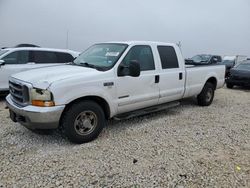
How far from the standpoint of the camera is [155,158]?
3.71 metres

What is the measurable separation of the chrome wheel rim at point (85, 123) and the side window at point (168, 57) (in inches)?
81.0

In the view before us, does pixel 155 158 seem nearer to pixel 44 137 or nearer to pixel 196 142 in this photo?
pixel 196 142

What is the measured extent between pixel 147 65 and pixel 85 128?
1.85 m

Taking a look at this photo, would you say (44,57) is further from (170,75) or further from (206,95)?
(206,95)

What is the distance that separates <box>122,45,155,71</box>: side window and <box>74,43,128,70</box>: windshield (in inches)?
6.9

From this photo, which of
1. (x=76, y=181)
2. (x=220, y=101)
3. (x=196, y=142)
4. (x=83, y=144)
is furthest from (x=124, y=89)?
(x=220, y=101)

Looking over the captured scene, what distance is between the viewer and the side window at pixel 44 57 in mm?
7721

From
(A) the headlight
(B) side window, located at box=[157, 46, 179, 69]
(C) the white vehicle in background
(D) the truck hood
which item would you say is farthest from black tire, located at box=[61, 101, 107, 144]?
(C) the white vehicle in background

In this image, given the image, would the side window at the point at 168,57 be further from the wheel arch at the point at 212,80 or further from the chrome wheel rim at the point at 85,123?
the chrome wheel rim at the point at 85,123

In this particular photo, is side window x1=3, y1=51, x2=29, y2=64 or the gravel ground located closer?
the gravel ground

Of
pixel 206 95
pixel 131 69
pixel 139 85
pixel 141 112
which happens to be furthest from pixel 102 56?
pixel 206 95

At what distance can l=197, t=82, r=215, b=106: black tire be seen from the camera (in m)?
6.91

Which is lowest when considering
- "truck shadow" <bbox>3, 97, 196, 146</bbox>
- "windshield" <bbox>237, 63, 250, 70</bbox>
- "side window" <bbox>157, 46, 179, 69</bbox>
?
"truck shadow" <bbox>3, 97, 196, 146</bbox>

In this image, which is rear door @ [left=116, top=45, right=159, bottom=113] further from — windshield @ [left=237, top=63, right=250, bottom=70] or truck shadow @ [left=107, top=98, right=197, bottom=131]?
windshield @ [left=237, top=63, right=250, bottom=70]
